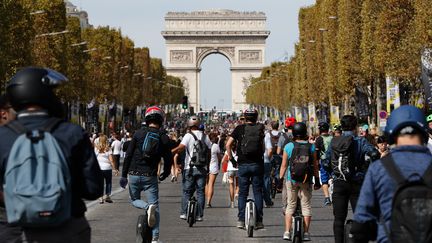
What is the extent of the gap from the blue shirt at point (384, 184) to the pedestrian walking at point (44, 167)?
145 cm

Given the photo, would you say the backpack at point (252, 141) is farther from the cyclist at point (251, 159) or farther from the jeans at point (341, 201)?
the jeans at point (341, 201)

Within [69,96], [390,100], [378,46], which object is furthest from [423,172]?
[69,96]

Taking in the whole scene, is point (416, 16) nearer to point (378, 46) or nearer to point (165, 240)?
point (378, 46)

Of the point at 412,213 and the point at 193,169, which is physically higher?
the point at 412,213

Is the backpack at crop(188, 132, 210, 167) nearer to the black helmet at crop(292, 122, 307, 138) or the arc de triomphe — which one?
the black helmet at crop(292, 122, 307, 138)

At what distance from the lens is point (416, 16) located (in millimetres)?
35219

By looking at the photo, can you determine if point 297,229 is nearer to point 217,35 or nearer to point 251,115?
point 251,115

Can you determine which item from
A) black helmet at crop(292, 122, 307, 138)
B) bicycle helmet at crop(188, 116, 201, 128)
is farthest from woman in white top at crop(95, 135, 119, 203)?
black helmet at crop(292, 122, 307, 138)

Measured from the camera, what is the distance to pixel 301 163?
15.0m

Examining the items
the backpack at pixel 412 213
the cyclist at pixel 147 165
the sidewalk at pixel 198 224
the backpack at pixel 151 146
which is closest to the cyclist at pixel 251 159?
the sidewalk at pixel 198 224

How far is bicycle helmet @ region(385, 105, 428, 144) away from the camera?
6836mm

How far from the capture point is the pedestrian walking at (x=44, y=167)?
6.31 meters

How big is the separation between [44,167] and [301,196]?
9087 millimetres

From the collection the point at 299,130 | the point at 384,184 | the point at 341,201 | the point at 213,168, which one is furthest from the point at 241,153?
the point at 384,184
